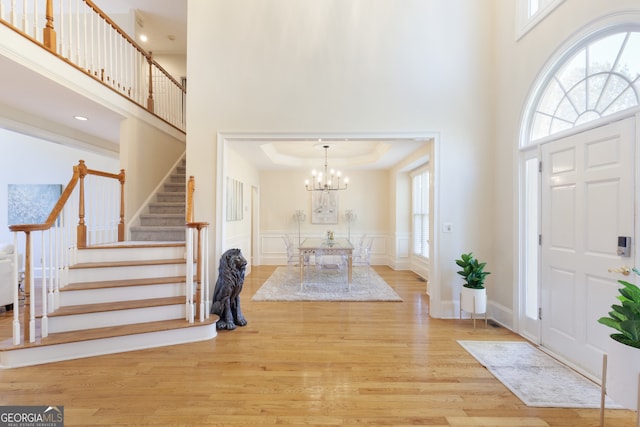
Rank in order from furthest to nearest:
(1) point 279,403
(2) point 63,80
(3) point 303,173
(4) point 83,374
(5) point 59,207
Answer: (3) point 303,173, (2) point 63,80, (5) point 59,207, (4) point 83,374, (1) point 279,403

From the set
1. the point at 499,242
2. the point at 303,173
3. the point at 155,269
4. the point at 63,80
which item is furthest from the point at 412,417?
the point at 303,173

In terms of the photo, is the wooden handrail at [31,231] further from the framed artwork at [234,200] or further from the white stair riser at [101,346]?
the framed artwork at [234,200]

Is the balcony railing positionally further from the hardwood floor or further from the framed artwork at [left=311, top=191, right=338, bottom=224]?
the framed artwork at [left=311, top=191, right=338, bottom=224]

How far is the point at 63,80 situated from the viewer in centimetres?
324

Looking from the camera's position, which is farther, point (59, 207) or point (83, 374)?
point (59, 207)

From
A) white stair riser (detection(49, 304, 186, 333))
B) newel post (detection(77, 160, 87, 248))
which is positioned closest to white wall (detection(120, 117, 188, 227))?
newel post (detection(77, 160, 87, 248))

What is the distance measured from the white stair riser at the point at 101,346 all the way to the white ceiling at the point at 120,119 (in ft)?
7.96

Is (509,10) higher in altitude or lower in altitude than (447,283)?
higher

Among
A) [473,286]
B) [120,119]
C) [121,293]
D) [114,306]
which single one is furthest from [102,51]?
[473,286]

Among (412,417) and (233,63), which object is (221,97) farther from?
(412,417)

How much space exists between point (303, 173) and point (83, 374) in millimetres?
6015

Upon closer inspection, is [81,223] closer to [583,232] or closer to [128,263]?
[128,263]

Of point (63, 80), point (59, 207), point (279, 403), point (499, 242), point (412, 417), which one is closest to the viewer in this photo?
point (412, 417)

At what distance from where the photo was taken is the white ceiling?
345cm
